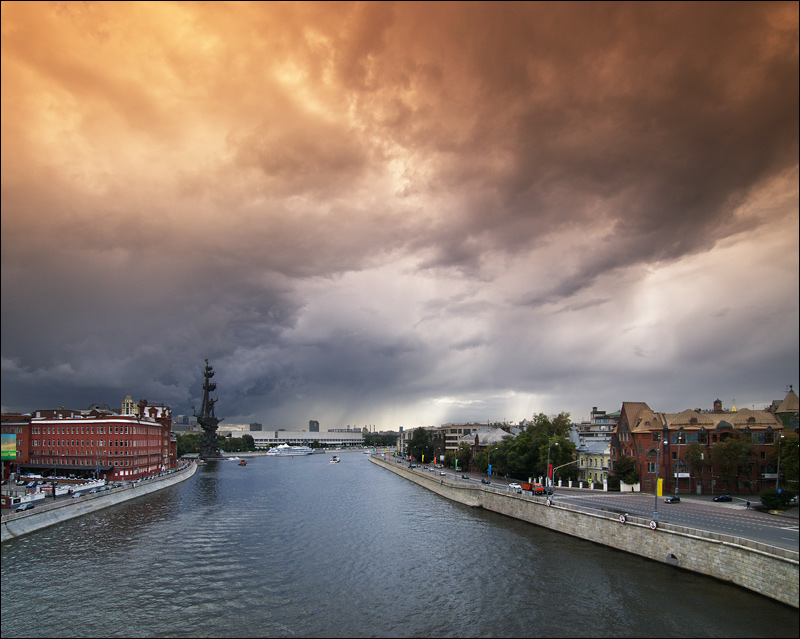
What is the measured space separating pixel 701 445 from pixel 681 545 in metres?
44.3

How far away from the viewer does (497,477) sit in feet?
393

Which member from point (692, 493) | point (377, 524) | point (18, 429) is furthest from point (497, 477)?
point (18, 429)

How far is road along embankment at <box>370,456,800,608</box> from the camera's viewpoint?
38906 mm

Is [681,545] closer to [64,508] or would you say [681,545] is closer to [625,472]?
[625,472]

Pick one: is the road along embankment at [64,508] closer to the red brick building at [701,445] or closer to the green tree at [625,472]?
the green tree at [625,472]

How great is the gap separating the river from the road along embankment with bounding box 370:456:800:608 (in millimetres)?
1230

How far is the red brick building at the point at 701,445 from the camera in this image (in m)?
83.2

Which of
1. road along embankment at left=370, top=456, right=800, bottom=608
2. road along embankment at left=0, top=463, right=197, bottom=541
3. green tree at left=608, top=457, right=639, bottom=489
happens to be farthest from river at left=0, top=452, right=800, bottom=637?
green tree at left=608, top=457, right=639, bottom=489

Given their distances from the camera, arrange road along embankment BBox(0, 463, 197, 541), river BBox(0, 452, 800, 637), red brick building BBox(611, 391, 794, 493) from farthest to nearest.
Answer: red brick building BBox(611, 391, 794, 493) → road along embankment BBox(0, 463, 197, 541) → river BBox(0, 452, 800, 637)

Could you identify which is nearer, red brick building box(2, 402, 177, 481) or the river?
the river

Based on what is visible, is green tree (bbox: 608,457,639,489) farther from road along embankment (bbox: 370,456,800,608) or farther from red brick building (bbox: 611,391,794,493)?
road along embankment (bbox: 370,456,800,608)

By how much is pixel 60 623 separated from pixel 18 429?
9661 centimetres

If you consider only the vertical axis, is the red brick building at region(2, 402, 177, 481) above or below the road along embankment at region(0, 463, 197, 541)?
above

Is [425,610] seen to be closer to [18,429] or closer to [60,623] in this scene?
[60,623]
